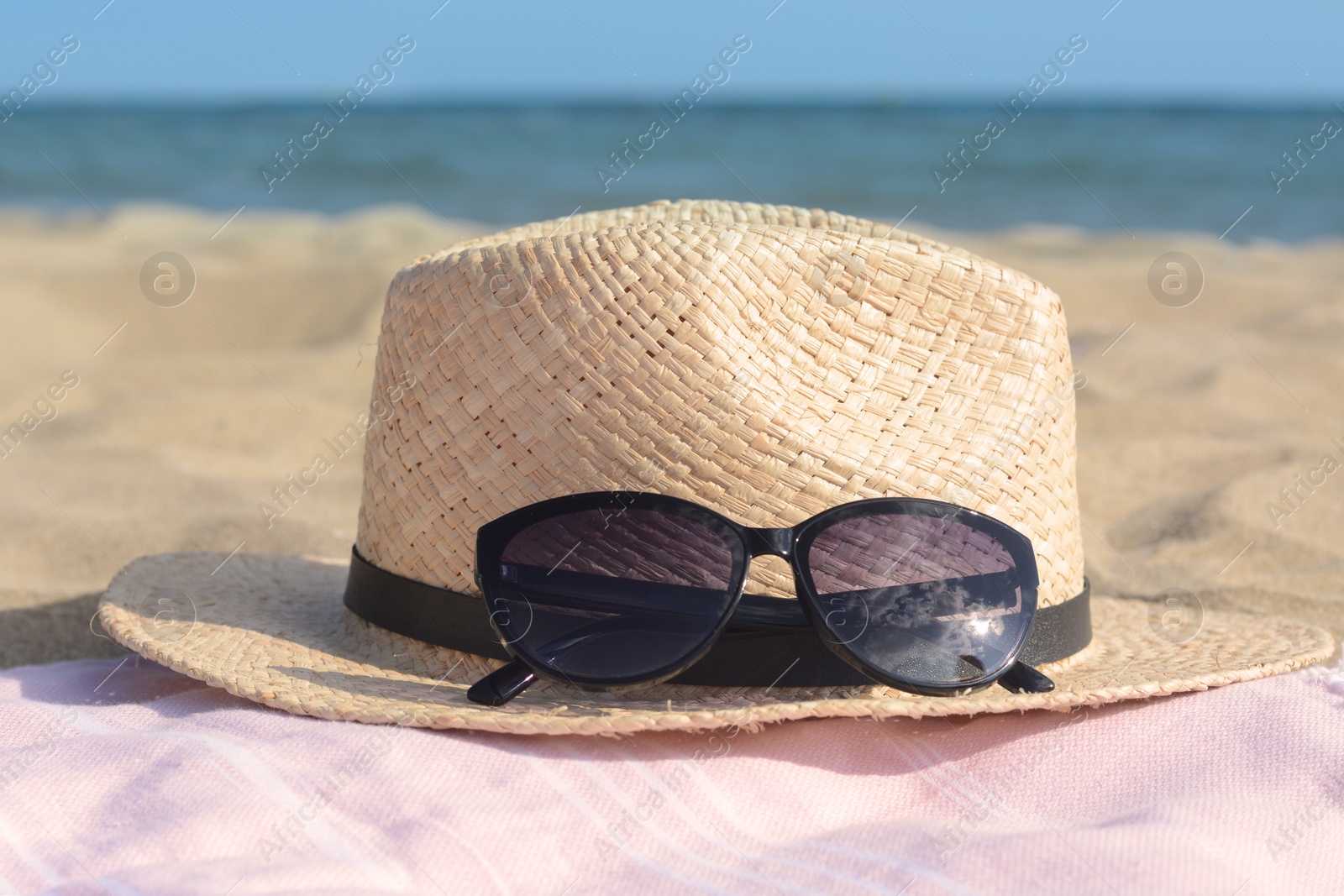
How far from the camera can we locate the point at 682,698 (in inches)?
54.9

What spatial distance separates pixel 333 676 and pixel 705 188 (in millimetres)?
12269

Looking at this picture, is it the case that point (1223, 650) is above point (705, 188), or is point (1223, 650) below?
below

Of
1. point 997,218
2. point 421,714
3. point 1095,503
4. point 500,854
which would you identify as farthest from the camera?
point 997,218

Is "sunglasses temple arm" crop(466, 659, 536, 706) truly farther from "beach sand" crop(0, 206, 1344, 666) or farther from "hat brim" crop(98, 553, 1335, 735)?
"beach sand" crop(0, 206, 1344, 666)

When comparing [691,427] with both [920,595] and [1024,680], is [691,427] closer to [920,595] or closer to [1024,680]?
[920,595]

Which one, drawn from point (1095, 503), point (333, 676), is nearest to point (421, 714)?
point (333, 676)

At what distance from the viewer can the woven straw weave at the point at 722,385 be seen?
1.40 m

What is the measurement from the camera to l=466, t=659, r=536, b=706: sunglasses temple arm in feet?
4.41

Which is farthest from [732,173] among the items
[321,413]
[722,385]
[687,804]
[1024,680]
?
[687,804]

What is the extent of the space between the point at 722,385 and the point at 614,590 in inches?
11.2

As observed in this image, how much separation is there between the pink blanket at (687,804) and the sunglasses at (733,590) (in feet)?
0.32

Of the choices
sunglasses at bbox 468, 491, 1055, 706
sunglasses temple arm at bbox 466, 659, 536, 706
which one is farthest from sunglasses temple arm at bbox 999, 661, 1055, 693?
sunglasses temple arm at bbox 466, 659, 536, 706

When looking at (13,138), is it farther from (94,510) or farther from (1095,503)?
(1095,503)

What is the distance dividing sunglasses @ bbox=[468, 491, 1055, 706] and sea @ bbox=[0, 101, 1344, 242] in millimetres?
5099
